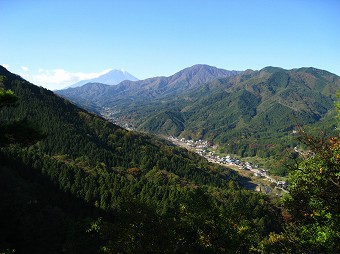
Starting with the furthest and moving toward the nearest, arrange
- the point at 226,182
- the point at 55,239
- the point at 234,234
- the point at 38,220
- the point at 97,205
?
the point at 226,182
the point at 97,205
the point at 38,220
the point at 55,239
the point at 234,234

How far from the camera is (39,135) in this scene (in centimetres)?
1698

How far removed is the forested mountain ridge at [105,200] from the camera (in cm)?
1914

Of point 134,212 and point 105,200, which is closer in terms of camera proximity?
point 134,212

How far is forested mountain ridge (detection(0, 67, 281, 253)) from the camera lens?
62.8 ft

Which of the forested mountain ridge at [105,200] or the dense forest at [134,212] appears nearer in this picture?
the dense forest at [134,212]

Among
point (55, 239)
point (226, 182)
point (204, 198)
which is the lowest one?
point (226, 182)

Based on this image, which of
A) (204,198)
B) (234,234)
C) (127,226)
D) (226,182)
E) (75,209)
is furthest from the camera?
(226,182)

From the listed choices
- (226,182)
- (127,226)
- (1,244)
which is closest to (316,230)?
(127,226)

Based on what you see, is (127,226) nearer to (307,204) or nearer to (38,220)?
(307,204)

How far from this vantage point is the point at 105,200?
84875mm

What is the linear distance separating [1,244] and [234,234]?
3058cm

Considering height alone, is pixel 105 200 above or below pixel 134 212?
below

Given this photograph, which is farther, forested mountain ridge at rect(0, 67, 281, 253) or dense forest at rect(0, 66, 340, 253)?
forested mountain ridge at rect(0, 67, 281, 253)

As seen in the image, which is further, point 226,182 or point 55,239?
point 226,182
